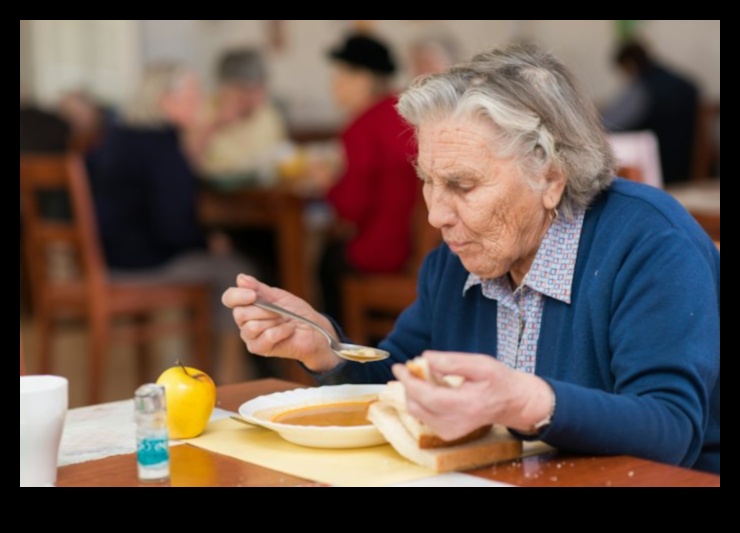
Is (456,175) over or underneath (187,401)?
over

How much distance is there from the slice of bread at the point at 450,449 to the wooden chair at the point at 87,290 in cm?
322

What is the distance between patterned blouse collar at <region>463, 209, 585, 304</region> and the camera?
5.73 ft

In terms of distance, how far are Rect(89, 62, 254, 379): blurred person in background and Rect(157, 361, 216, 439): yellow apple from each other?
3251 millimetres

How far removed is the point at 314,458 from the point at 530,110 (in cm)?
61

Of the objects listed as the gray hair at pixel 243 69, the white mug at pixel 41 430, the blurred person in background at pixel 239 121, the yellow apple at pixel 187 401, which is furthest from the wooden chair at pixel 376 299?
the white mug at pixel 41 430

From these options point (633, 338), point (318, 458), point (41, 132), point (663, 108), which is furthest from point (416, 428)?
point (41, 132)

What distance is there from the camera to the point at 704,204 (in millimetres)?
4074

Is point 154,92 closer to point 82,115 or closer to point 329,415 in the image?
point 82,115

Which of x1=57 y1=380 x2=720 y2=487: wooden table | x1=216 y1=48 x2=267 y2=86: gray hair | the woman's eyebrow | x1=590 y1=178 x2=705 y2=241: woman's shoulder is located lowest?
x1=57 y1=380 x2=720 y2=487: wooden table

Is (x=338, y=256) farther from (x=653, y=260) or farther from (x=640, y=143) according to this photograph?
(x=653, y=260)

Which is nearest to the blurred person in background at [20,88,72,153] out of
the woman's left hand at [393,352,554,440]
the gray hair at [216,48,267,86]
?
the gray hair at [216,48,267,86]

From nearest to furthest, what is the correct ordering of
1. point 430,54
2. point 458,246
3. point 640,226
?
point 640,226 < point 458,246 < point 430,54

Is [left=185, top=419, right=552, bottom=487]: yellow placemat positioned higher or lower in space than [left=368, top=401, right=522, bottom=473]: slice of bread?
lower

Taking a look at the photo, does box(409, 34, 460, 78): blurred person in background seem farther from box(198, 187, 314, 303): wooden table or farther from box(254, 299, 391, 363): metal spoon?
box(254, 299, 391, 363): metal spoon
